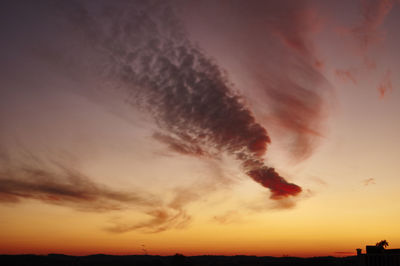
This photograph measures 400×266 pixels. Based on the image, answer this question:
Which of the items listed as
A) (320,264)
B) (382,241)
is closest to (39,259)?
(320,264)

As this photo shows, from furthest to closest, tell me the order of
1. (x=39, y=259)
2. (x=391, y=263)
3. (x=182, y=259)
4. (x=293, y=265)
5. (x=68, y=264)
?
1. (x=39, y=259)
2. (x=68, y=264)
3. (x=293, y=265)
4. (x=182, y=259)
5. (x=391, y=263)

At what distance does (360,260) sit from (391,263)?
2573 millimetres

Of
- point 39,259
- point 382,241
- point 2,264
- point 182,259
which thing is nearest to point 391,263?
point 382,241

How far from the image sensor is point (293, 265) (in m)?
106

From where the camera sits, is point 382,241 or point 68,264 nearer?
point 382,241

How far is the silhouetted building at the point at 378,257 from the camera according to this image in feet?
64.6

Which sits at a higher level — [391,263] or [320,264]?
[391,263]

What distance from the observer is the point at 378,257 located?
21.0m

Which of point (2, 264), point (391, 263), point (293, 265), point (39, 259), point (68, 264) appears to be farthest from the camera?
point (39, 259)

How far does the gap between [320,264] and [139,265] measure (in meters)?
70.3

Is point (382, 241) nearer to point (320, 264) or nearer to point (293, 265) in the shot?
point (320, 264)

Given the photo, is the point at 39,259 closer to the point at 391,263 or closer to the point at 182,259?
the point at 182,259

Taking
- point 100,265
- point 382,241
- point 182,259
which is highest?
point 382,241

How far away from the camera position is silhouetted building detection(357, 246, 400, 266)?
775 inches
